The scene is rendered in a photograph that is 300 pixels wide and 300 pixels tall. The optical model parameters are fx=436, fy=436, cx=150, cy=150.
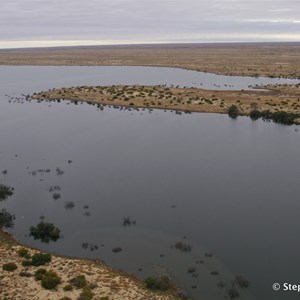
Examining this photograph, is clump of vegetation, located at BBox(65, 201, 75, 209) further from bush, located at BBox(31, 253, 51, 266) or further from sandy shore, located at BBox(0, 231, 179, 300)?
bush, located at BBox(31, 253, 51, 266)

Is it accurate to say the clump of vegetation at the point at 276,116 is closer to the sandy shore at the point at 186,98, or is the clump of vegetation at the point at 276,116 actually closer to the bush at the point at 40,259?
the sandy shore at the point at 186,98

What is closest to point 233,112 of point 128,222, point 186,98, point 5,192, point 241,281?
point 186,98

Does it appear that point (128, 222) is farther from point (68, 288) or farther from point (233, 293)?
point (233, 293)

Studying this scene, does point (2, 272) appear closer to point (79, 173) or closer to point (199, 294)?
point (199, 294)

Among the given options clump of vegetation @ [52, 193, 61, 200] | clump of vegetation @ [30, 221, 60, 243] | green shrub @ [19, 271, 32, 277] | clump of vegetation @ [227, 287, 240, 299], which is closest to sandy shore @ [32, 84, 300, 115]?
clump of vegetation @ [52, 193, 61, 200]

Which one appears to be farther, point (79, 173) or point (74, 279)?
point (79, 173)

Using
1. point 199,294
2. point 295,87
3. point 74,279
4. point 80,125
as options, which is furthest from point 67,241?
point 295,87

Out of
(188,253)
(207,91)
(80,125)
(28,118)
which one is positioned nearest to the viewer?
(188,253)
